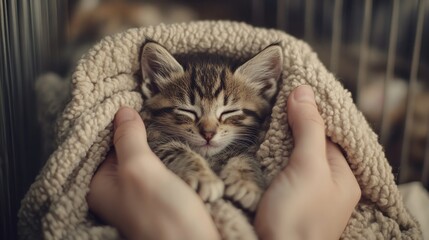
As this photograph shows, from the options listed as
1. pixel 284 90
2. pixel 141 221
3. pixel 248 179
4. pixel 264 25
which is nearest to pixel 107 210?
pixel 141 221

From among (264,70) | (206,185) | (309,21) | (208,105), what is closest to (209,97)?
(208,105)

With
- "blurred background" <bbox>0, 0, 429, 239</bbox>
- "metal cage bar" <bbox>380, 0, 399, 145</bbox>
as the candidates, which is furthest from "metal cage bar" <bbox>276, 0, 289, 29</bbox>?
"metal cage bar" <bbox>380, 0, 399, 145</bbox>

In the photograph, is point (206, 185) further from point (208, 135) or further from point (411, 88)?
point (411, 88)

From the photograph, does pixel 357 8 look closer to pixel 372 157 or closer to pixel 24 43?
pixel 372 157

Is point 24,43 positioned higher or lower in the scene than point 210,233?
higher

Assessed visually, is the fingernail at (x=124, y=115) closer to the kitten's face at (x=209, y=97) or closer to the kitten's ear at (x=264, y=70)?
the kitten's face at (x=209, y=97)

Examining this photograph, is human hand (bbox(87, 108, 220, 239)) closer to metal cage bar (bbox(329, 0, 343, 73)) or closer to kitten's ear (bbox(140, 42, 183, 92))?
kitten's ear (bbox(140, 42, 183, 92))

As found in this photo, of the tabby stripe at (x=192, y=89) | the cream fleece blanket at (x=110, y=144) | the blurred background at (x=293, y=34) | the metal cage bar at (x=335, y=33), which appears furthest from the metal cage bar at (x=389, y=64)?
the tabby stripe at (x=192, y=89)
